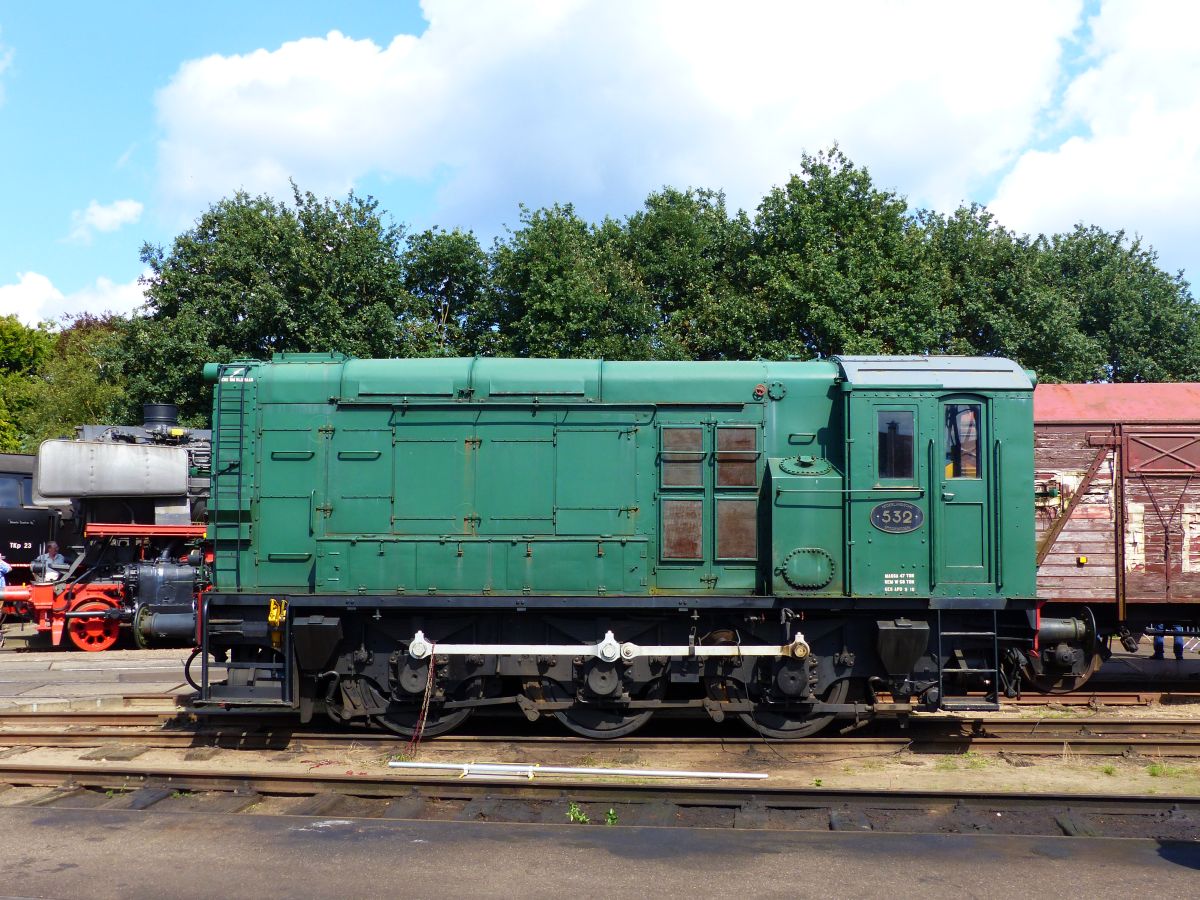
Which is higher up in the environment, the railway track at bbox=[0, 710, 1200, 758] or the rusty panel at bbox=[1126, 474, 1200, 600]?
the rusty panel at bbox=[1126, 474, 1200, 600]

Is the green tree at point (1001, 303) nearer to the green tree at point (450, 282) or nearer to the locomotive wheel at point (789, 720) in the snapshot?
the green tree at point (450, 282)

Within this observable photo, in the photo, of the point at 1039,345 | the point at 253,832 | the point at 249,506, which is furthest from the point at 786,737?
the point at 1039,345

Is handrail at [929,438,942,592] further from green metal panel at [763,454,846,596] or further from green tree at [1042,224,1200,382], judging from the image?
green tree at [1042,224,1200,382]

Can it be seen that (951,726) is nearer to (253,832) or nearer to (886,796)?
(886,796)

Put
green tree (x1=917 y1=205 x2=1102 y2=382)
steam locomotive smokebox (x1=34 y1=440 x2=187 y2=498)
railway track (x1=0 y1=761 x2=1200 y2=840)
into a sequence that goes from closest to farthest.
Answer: railway track (x1=0 y1=761 x2=1200 y2=840), steam locomotive smokebox (x1=34 y1=440 x2=187 y2=498), green tree (x1=917 y1=205 x2=1102 y2=382)

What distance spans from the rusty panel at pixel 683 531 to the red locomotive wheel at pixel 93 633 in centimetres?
1251

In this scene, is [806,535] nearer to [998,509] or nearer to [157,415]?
[998,509]

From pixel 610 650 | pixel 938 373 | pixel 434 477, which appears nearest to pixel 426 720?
pixel 610 650

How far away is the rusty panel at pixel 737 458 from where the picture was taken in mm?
9766

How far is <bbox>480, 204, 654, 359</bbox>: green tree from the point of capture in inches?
936

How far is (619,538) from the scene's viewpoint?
9641mm

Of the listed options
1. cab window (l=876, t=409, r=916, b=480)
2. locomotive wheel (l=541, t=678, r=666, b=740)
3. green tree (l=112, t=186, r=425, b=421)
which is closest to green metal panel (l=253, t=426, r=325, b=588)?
locomotive wheel (l=541, t=678, r=666, b=740)

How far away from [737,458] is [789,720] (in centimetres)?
266

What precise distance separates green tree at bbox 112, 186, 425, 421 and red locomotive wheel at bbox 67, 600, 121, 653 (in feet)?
25.2
